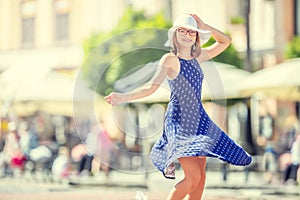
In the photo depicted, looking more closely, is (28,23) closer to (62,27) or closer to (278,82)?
(62,27)

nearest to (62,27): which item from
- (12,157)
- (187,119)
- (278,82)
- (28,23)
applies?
(28,23)

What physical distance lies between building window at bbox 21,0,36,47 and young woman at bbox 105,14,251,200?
108 ft

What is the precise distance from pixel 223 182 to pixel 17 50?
81.7 feet

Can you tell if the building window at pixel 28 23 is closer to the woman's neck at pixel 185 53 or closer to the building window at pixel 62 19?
the building window at pixel 62 19

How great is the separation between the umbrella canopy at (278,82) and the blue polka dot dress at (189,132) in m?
10.8

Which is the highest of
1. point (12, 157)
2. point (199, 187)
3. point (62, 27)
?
point (62, 27)

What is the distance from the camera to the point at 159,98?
15.1m

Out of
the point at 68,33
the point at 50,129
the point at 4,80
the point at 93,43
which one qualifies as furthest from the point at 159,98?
the point at 68,33

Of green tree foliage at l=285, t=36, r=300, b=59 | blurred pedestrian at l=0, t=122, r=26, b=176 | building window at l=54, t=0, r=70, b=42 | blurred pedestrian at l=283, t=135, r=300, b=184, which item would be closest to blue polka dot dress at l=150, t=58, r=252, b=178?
blurred pedestrian at l=283, t=135, r=300, b=184

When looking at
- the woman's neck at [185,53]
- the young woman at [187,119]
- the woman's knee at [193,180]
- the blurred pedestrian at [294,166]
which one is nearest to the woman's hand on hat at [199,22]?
the young woman at [187,119]

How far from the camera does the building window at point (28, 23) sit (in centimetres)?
3916

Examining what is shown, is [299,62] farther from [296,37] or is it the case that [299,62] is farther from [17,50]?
[17,50]

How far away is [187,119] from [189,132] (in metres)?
0.09

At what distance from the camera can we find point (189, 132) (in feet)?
20.6
